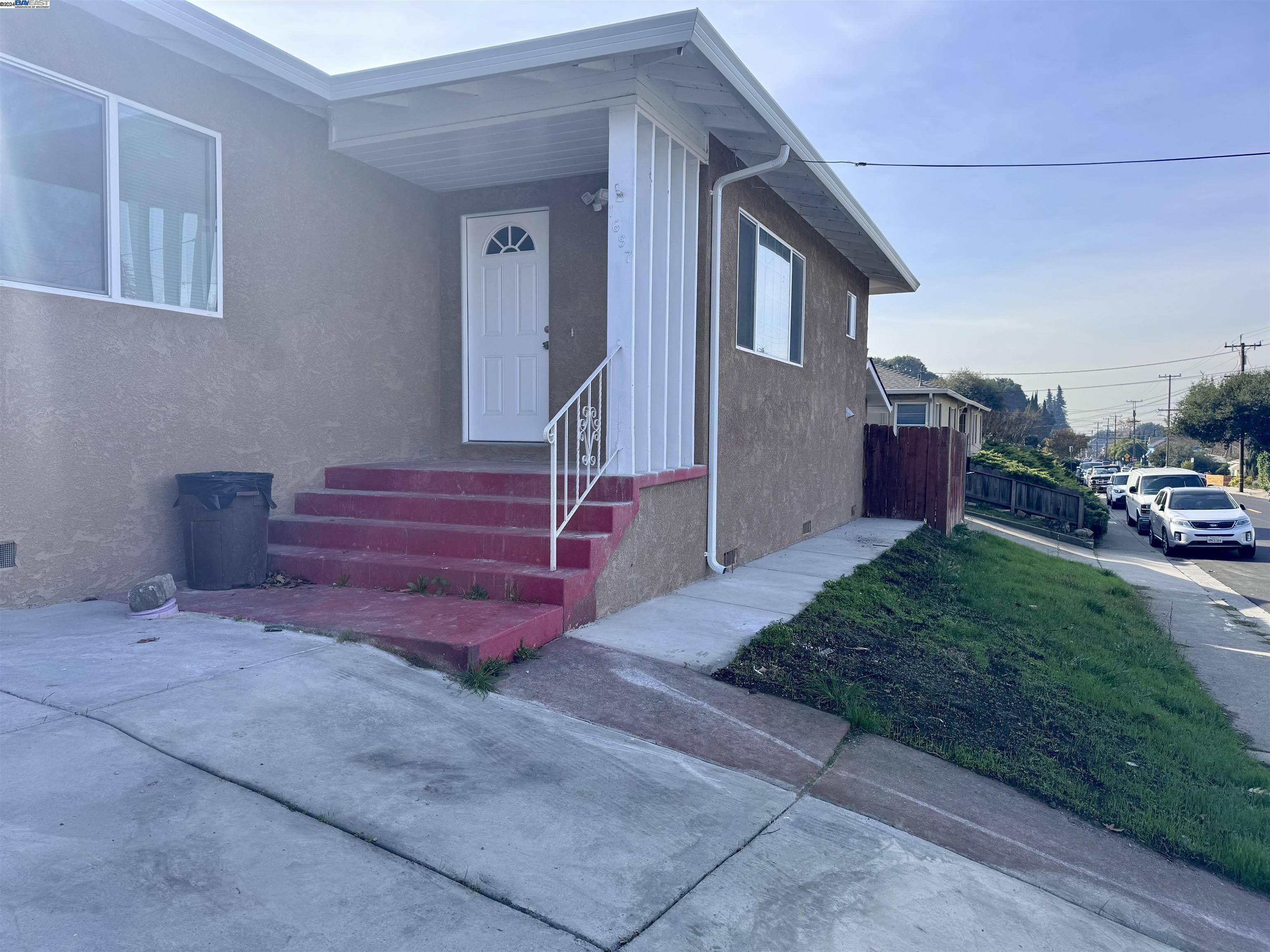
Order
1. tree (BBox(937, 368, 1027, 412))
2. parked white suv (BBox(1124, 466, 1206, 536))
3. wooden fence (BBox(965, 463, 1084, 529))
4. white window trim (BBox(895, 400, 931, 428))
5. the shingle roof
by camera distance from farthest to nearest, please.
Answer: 1. tree (BBox(937, 368, 1027, 412))
2. the shingle roof
3. white window trim (BBox(895, 400, 931, 428))
4. parked white suv (BBox(1124, 466, 1206, 536))
5. wooden fence (BBox(965, 463, 1084, 529))

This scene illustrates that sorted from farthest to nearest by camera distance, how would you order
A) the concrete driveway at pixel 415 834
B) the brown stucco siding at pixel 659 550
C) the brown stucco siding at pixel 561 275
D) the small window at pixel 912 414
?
the small window at pixel 912 414 < the brown stucco siding at pixel 561 275 < the brown stucco siding at pixel 659 550 < the concrete driveway at pixel 415 834

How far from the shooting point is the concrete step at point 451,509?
5516 millimetres

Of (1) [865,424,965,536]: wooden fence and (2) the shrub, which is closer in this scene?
(1) [865,424,965,536]: wooden fence

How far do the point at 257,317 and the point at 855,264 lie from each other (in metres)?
9.35

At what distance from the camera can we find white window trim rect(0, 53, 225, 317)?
464 centimetres

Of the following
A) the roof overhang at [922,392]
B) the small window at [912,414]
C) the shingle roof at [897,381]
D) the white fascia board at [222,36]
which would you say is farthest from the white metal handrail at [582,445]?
the small window at [912,414]

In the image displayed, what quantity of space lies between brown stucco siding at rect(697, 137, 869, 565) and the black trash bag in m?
3.59

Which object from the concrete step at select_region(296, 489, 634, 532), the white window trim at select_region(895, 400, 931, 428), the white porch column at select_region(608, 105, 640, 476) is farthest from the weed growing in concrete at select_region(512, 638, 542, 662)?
the white window trim at select_region(895, 400, 931, 428)

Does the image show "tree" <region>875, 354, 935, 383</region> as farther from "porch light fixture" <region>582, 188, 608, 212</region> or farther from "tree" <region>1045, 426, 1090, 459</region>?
"porch light fixture" <region>582, 188, 608, 212</region>

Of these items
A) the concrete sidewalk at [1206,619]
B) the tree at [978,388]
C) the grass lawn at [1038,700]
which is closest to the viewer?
the grass lawn at [1038,700]

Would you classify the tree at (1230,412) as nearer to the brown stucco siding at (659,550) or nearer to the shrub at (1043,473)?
the shrub at (1043,473)

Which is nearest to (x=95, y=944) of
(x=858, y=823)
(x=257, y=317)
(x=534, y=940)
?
(x=534, y=940)

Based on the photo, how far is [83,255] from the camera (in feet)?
16.1

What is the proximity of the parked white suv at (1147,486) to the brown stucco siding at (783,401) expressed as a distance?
13.2 metres
